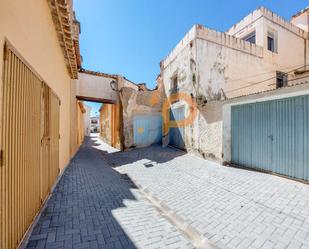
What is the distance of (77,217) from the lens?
11.0ft

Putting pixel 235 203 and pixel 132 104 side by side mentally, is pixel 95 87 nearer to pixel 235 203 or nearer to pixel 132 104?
pixel 132 104

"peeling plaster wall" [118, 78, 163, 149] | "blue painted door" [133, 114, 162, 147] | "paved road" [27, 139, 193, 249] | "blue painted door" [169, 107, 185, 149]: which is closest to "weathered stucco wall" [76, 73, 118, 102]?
"peeling plaster wall" [118, 78, 163, 149]

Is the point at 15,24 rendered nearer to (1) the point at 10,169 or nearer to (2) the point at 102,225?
(1) the point at 10,169

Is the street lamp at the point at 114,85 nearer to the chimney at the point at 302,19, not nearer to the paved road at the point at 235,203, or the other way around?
the paved road at the point at 235,203

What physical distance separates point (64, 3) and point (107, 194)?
516cm

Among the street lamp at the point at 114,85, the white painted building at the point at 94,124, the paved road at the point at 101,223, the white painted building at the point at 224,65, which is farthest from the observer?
the white painted building at the point at 94,124

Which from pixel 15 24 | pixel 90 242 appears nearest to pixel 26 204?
pixel 90 242

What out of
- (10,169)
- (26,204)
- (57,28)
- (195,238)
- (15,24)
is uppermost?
(57,28)

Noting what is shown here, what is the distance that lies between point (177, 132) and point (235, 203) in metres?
7.12

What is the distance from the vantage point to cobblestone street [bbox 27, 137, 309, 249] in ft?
8.95

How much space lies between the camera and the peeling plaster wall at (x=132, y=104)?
12125 mm

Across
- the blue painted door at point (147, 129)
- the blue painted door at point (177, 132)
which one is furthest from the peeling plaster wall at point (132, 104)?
the blue painted door at point (177, 132)

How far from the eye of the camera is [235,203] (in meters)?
4.00

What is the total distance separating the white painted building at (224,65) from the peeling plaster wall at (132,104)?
4.19 ft
